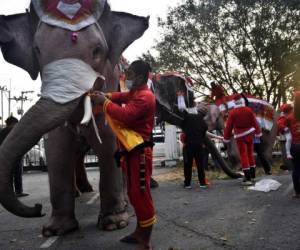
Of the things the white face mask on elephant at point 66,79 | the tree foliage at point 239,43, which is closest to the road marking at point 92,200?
the white face mask on elephant at point 66,79

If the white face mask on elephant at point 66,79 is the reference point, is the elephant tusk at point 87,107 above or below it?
below

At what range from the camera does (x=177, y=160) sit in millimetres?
17656

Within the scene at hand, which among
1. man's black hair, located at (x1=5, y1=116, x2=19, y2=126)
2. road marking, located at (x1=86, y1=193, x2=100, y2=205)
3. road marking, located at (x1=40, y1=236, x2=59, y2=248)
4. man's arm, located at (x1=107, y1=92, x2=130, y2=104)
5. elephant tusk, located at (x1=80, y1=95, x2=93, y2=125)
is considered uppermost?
man's black hair, located at (x1=5, y1=116, x2=19, y2=126)

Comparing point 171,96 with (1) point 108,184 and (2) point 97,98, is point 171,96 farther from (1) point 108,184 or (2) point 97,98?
(2) point 97,98

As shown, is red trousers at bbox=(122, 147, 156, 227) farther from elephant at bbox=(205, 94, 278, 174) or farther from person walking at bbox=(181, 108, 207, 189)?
elephant at bbox=(205, 94, 278, 174)

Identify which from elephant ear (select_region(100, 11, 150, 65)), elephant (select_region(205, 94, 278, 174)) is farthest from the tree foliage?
elephant ear (select_region(100, 11, 150, 65))

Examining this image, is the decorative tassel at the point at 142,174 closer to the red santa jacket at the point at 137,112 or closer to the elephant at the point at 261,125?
the red santa jacket at the point at 137,112

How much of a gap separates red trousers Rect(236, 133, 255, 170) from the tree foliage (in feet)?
43.8

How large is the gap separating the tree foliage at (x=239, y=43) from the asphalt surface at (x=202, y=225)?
1506 centimetres

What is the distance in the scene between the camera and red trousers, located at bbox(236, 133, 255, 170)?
30.1ft

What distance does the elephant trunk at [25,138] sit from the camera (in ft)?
13.4

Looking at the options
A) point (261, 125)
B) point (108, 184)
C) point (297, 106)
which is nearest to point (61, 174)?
point (108, 184)

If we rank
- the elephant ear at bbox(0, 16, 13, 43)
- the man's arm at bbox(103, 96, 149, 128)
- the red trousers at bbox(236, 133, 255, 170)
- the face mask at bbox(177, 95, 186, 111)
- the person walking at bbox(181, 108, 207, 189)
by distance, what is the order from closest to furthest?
the man's arm at bbox(103, 96, 149, 128), the elephant ear at bbox(0, 16, 13, 43), the red trousers at bbox(236, 133, 255, 170), the person walking at bbox(181, 108, 207, 189), the face mask at bbox(177, 95, 186, 111)

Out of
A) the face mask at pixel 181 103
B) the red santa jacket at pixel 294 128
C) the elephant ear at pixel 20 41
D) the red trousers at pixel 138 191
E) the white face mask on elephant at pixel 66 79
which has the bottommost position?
the red trousers at pixel 138 191
